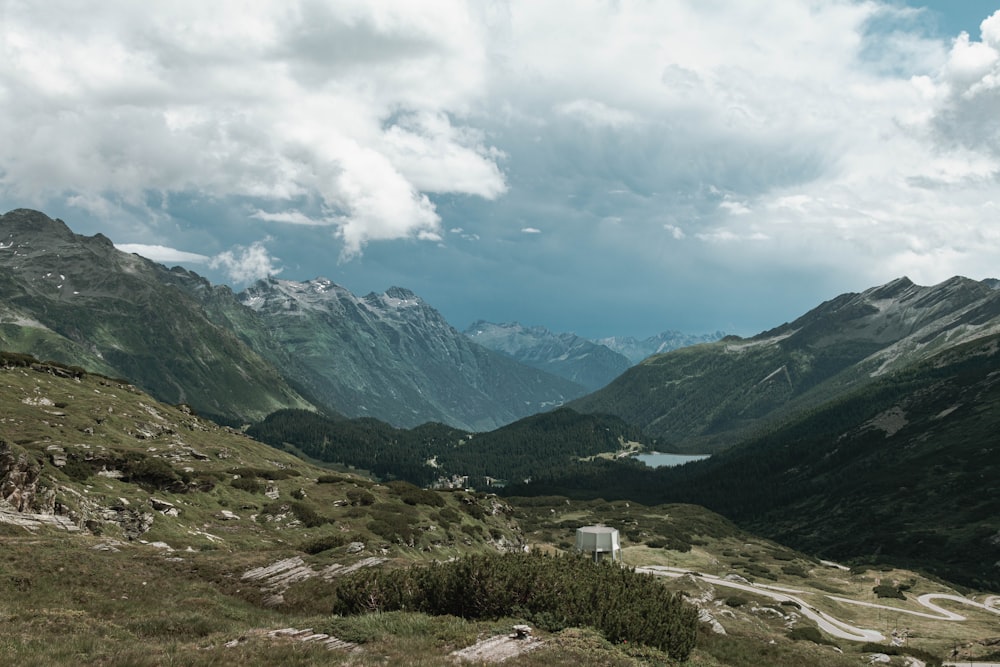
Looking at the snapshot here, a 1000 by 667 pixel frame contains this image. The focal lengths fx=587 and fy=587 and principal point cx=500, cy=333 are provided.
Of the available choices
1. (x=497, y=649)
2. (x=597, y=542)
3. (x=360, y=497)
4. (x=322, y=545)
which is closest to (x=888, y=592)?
(x=597, y=542)

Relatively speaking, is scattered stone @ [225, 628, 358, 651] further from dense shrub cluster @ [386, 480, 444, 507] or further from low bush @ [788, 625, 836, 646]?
low bush @ [788, 625, 836, 646]

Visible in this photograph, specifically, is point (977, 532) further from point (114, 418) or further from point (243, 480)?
point (114, 418)

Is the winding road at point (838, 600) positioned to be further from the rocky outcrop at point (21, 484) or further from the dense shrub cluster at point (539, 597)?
the rocky outcrop at point (21, 484)

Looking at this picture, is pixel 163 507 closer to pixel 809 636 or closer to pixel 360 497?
pixel 360 497

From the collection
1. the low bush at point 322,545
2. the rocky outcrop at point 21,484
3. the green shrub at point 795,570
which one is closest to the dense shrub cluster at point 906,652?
the low bush at point 322,545

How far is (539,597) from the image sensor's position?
24.5 metres

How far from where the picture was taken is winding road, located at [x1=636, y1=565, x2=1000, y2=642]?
8200 centimetres

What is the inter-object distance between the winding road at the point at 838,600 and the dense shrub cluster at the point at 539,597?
176 ft

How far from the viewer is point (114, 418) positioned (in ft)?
251

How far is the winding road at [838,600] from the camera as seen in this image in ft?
269

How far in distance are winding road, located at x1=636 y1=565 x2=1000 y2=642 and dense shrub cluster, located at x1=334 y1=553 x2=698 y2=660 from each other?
53.6m

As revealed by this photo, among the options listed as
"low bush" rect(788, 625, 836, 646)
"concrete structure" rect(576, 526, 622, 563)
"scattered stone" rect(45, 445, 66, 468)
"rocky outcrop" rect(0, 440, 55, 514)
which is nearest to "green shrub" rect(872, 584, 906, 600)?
"low bush" rect(788, 625, 836, 646)

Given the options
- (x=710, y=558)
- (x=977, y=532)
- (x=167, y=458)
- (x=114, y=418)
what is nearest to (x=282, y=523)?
(x=167, y=458)

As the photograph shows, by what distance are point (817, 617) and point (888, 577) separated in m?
65.5
